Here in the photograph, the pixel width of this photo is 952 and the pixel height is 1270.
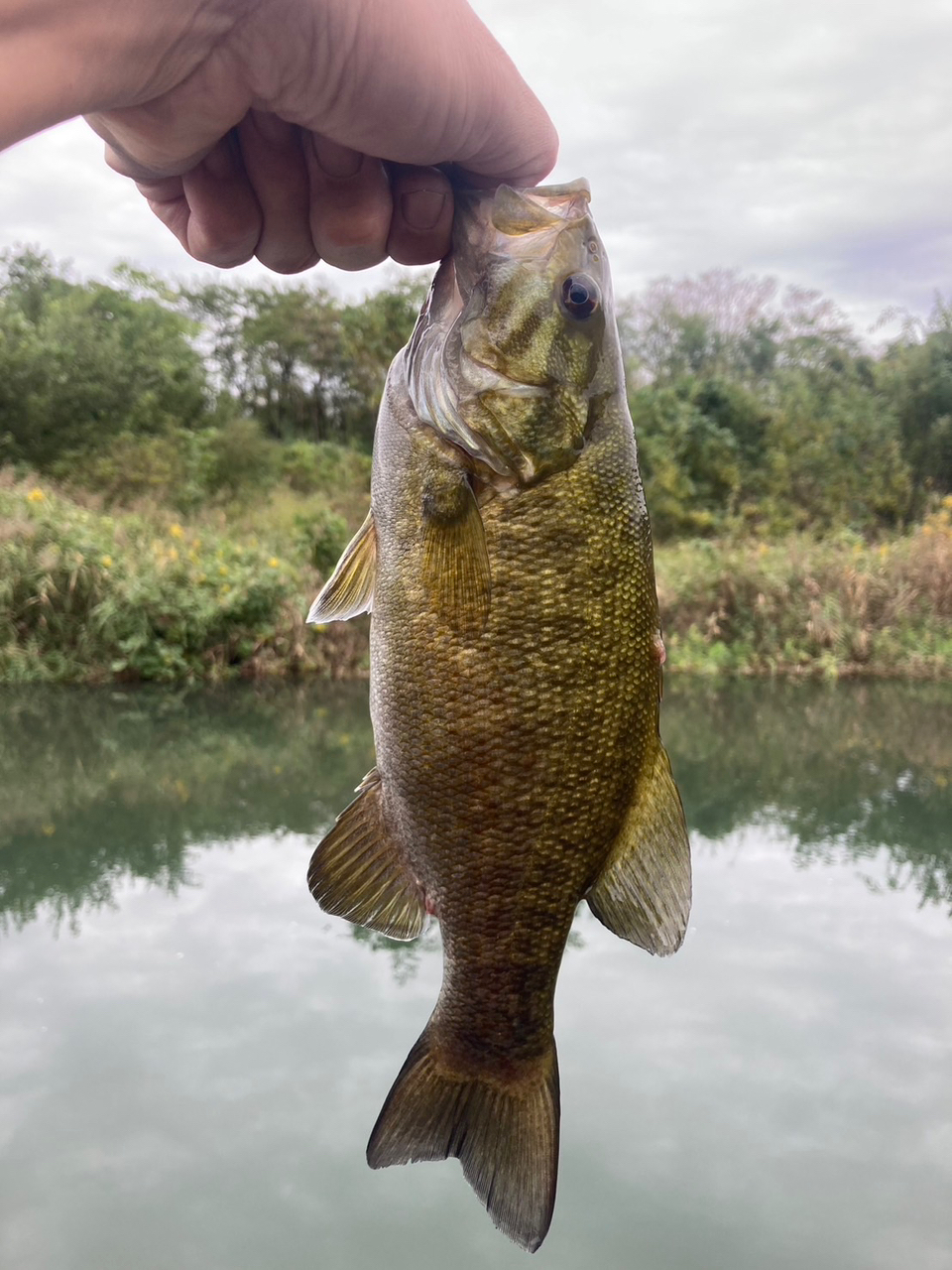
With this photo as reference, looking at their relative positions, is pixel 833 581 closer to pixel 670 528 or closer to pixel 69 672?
pixel 670 528

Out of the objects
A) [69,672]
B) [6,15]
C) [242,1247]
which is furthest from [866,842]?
[69,672]

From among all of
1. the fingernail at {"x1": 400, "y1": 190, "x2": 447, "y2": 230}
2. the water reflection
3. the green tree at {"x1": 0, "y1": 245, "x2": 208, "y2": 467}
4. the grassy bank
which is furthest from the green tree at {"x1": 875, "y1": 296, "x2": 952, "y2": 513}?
the fingernail at {"x1": 400, "y1": 190, "x2": 447, "y2": 230}

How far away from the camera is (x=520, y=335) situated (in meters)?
1.22

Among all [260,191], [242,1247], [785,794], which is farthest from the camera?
[785,794]

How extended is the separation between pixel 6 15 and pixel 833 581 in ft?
28.3

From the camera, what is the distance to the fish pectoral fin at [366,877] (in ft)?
3.91

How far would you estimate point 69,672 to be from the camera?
6684 mm

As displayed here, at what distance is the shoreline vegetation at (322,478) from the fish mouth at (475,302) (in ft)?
18.5

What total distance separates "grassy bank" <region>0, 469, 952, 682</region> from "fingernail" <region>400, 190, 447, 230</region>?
5512 mm

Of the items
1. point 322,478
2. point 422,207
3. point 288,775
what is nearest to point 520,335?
point 422,207

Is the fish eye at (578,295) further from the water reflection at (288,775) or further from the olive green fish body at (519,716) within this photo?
the water reflection at (288,775)

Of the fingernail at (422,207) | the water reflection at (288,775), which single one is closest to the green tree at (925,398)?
the water reflection at (288,775)

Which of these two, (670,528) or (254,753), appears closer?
(254,753)

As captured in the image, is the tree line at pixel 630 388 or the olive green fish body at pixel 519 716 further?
the tree line at pixel 630 388
